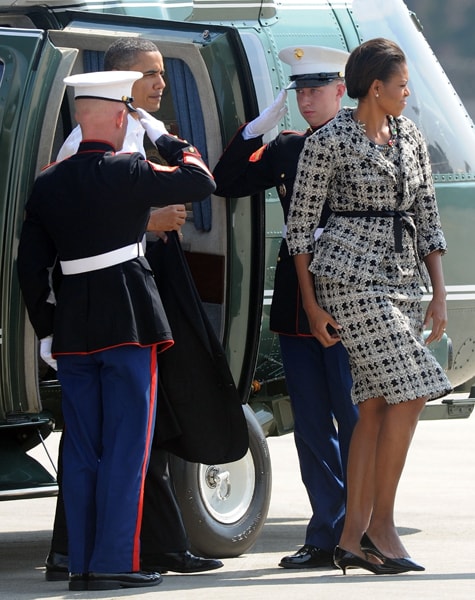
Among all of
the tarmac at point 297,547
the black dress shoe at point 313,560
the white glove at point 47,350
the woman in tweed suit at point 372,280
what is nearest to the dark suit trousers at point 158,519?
the tarmac at point 297,547

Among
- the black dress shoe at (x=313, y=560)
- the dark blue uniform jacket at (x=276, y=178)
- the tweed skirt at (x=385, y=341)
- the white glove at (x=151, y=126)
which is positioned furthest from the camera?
the dark blue uniform jacket at (x=276, y=178)

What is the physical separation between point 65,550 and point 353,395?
3.90 ft

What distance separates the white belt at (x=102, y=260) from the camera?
5500 millimetres

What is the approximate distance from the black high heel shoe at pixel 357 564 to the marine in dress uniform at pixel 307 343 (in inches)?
14.5

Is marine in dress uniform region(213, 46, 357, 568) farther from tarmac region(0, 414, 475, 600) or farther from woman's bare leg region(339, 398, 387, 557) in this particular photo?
woman's bare leg region(339, 398, 387, 557)

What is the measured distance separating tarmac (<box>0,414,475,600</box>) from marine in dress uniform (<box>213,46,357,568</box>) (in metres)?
0.26

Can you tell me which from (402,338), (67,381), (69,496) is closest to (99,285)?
(67,381)

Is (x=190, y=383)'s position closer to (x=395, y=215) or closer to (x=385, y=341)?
(x=385, y=341)

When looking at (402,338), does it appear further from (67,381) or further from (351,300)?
(67,381)

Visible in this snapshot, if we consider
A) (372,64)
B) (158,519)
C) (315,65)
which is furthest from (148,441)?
(315,65)

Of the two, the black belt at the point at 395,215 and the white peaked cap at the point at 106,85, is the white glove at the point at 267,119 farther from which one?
the white peaked cap at the point at 106,85

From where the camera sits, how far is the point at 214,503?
656 centimetres

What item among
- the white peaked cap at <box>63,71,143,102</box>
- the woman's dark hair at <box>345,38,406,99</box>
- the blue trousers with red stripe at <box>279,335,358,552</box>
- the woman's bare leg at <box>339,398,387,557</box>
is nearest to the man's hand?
the white peaked cap at <box>63,71,143,102</box>

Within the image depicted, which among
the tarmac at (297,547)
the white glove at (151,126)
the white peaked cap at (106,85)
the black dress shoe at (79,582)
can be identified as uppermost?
the white peaked cap at (106,85)
